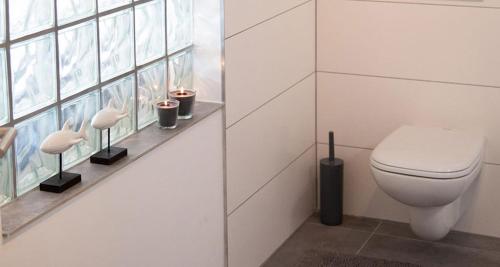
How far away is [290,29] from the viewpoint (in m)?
3.35

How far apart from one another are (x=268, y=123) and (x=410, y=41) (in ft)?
2.35

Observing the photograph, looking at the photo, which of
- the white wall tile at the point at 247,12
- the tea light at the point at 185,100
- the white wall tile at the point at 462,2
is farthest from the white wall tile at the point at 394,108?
the tea light at the point at 185,100

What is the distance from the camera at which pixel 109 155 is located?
91.7 inches

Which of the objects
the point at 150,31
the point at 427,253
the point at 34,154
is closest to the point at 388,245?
the point at 427,253

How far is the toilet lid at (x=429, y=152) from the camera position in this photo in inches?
120

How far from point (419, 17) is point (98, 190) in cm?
174

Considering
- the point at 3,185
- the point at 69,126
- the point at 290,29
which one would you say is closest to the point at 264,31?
the point at 290,29

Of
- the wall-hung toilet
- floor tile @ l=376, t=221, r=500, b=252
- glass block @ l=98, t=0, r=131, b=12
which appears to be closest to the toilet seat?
the wall-hung toilet

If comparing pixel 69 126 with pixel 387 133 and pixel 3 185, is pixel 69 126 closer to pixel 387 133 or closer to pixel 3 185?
pixel 3 185

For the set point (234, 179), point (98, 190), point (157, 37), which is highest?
point (157, 37)

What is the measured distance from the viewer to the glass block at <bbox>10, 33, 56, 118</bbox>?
206 centimetres

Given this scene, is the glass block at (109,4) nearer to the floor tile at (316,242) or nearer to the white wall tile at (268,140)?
the white wall tile at (268,140)

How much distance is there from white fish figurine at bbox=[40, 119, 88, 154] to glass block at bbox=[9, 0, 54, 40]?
0.84ft

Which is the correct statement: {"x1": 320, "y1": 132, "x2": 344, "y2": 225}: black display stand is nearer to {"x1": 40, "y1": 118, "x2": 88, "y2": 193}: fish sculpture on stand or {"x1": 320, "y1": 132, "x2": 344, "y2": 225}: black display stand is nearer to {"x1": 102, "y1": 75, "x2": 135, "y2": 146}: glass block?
{"x1": 102, "y1": 75, "x2": 135, "y2": 146}: glass block
